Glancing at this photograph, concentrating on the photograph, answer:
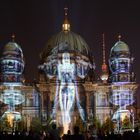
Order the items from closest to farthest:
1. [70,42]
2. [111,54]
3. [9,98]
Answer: [9,98], [111,54], [70,42]

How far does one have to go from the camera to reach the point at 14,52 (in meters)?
110

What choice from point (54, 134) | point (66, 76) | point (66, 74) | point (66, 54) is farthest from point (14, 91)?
point (54, 134)

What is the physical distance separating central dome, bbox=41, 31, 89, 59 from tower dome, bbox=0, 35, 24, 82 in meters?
8.26

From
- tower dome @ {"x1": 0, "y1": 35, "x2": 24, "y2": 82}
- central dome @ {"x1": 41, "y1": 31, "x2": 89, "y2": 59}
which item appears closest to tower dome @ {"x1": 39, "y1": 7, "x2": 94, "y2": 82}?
central dome @ {"x1": 41, "y1": 31, "x2": 89, "y2": 59}

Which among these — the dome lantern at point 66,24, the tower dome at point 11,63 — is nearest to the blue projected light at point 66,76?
the tower dome at point 11,63

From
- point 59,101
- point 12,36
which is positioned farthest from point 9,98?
point 12,36

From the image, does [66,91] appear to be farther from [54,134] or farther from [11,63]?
[54,134]

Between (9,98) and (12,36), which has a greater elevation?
(12,36)

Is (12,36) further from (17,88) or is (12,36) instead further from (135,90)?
(135,90)

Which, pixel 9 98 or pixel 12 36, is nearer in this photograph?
pixel 9 98

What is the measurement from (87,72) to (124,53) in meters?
8.57

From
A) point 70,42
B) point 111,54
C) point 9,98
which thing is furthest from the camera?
point 70,42

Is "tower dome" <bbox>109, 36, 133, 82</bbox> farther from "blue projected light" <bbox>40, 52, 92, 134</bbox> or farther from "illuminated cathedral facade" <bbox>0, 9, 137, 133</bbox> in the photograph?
"blue projected light" <bbox>40, 52, 92, 134</bbox>

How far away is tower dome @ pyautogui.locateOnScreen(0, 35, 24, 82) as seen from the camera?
108m
